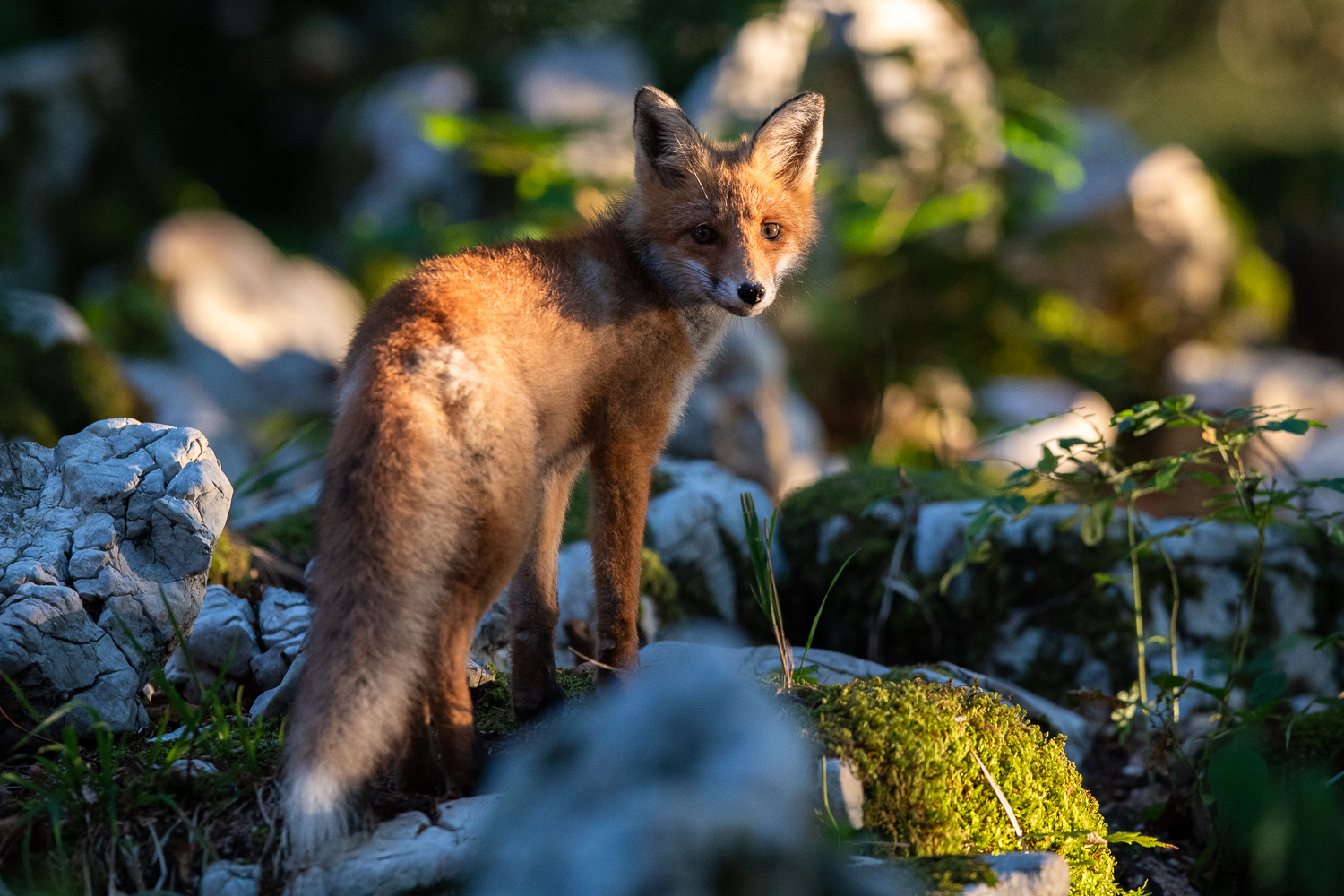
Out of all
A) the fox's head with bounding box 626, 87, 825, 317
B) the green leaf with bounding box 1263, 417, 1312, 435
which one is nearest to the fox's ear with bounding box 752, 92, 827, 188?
the fox's head with bounding box 626, 87, 825, 317

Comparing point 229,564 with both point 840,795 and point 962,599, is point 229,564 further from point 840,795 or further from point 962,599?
point 962,599

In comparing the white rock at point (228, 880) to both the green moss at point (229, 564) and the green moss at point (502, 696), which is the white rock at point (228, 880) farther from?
the green moss at point (229, 564)

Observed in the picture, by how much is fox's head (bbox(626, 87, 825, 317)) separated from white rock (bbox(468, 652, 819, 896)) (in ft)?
6.85

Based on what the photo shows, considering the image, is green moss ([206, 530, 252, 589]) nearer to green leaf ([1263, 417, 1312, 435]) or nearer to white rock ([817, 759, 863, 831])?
white rock ([817, 759, 863, 831])

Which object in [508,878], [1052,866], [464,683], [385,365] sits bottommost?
[1052,866]

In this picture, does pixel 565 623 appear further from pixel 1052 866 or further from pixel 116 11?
pixel 116 11

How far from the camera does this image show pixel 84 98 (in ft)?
39.4

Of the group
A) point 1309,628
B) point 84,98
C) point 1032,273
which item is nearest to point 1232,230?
point 1032,273

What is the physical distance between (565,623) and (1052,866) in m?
2.52

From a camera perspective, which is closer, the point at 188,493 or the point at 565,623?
the point at 188,493

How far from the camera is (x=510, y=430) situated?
2941 mm

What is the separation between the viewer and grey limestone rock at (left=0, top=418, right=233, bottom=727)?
3.13 m

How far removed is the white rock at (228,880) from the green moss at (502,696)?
91 cm

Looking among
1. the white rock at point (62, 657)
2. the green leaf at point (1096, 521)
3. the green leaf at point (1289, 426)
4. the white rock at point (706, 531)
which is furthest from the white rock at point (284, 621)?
the green leaf at point (1289, 426)
